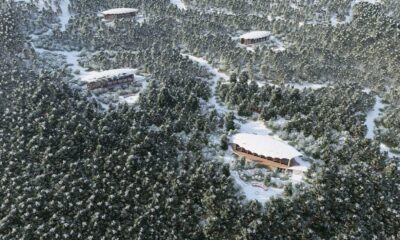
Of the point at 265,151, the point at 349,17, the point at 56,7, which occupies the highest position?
the point at 349,17

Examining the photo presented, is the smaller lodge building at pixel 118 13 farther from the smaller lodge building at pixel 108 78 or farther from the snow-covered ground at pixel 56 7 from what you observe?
the smaller lodge building at pixel 108 78

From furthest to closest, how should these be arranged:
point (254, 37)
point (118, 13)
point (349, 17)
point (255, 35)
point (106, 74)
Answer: point (349, 17) → point (118, 13) → point (255, 35) → point (254, 37) → point (106, 74)

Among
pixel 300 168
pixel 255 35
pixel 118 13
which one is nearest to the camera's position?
pixel 300 168

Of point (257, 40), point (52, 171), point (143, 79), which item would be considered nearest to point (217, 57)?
point (257, 40)

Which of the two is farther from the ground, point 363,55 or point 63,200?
point 363,55

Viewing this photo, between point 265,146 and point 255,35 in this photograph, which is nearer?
point 265,146

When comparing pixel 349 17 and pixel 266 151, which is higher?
pixel 349 17

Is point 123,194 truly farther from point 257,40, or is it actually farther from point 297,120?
point 257,40

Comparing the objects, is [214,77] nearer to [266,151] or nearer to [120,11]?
[266,151]

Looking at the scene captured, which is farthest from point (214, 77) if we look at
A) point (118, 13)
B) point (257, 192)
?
point (118, 13)
